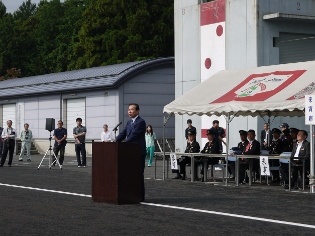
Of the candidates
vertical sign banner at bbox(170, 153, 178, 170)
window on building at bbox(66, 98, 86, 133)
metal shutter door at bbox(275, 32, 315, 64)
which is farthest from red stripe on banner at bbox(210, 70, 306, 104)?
window on building at bbox(66, 98, 86, 133)

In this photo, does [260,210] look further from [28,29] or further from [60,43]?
[28,29]

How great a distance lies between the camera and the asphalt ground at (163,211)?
11484 mm

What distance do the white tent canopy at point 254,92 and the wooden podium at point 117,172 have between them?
4738mm

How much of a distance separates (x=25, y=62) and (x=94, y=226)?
264 feet

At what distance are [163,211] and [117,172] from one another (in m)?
1.48

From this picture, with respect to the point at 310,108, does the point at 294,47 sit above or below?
above

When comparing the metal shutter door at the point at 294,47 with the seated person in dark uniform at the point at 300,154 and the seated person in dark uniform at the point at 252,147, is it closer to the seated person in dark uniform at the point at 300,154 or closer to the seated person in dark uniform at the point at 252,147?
the seated person in dark uniform at the point at 252,147

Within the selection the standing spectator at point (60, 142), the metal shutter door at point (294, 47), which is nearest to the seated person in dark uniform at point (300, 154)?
the metal shutter door at point (294, 47)

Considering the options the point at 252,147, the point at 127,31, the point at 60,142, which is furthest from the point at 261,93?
the point at 127,31

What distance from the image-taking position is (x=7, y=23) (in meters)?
91.6

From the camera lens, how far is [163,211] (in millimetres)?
14008

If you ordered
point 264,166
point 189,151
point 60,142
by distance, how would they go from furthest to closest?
point 60,142, point 189,151, point 264,166

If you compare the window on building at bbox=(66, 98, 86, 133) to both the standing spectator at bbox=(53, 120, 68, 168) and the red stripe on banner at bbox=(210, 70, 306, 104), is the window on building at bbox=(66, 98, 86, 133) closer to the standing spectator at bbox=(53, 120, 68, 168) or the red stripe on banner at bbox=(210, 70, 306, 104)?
the standing spectator at bbox=(53, 120, 68, 168)

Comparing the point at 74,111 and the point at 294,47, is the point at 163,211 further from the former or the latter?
the point at 74,111
